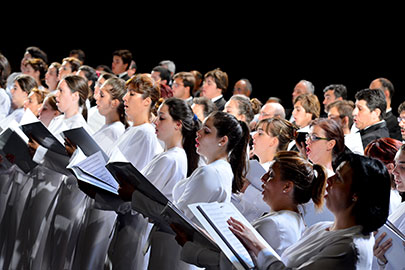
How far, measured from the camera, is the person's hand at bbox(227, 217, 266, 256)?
6.98 ft

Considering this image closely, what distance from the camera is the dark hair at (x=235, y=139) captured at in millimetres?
3115

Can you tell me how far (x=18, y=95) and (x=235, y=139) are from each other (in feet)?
11.4

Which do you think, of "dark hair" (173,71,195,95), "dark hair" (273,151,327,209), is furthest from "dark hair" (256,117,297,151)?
"dark hair" (173,71,195,95)

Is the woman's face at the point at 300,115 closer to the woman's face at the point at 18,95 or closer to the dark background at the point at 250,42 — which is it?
the woman's face at the point at 18,95

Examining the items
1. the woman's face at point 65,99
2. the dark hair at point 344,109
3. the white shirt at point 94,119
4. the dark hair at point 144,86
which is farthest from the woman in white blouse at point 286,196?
the white shirt at point 94,119

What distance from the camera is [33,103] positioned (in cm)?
570

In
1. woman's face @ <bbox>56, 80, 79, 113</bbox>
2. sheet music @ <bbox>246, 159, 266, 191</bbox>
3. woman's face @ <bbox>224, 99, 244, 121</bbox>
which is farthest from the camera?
woman's face @ <bbox>224, 99, 244, 121</bbox>

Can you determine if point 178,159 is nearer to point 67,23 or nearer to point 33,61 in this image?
point 33,61

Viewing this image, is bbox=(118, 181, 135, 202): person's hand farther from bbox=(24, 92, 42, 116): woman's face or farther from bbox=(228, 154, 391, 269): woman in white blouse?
bbox=(24, 92, 42, 116): woman's face

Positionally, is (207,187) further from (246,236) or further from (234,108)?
(234,108)

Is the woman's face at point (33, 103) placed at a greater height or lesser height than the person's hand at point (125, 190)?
lesser

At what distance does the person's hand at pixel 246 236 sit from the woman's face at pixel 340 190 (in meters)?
0.29

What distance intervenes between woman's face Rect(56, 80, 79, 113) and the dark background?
4982 millimetres

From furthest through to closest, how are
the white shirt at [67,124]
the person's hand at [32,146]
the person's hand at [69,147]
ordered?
1. the white shirt at [67,124]
2. the person's hand at [32,146]
3. the person's hand at [69,147]
